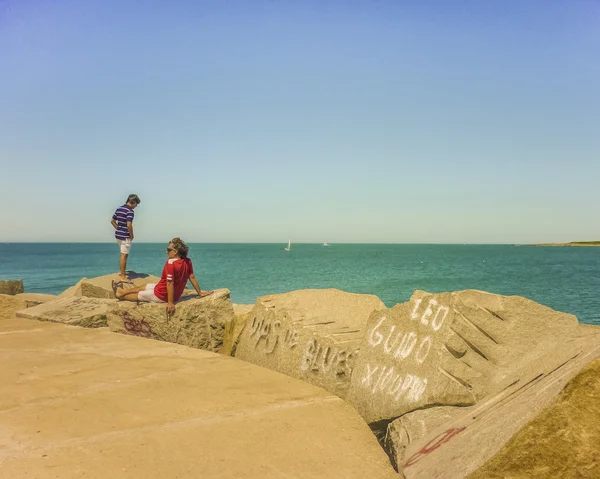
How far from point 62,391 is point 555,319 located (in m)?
4.00

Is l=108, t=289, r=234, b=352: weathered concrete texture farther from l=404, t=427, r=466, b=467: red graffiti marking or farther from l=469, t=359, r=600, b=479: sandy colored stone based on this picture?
l=469, t=359, r=600, b=479: sandy colored stone

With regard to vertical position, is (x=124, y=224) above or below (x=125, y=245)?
above

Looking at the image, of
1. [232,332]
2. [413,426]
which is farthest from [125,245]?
[413,426]

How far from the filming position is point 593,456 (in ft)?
6.27

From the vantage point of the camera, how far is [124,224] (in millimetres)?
8336

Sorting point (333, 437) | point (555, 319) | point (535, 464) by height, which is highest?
point (555, 319)

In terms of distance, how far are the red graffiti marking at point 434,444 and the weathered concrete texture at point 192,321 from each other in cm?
335

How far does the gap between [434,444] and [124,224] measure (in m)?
6.86

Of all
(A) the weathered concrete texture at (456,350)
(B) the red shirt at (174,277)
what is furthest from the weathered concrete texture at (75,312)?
(A) the weathered concrete texture at (456,350)

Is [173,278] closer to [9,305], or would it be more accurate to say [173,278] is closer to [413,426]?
[413,426]

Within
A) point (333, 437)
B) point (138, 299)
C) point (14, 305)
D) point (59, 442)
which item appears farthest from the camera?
point (14, 305)

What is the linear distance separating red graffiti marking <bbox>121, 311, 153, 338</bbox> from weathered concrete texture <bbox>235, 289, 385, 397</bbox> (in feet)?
4.55

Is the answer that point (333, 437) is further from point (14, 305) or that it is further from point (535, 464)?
point (14, 305)

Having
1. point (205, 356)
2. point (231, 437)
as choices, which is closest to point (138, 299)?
point (205, 356)
